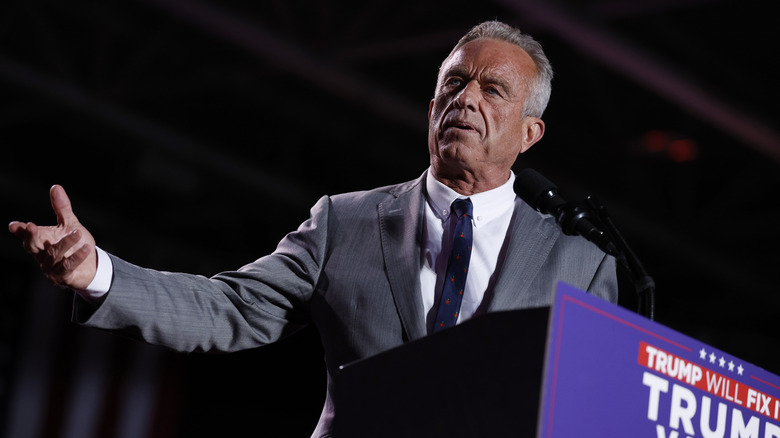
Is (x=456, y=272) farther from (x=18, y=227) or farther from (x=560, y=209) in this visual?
(x=18, y=227)

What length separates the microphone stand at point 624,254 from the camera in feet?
4.80

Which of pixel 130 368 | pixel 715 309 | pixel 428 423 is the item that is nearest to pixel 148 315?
pixel 428 423

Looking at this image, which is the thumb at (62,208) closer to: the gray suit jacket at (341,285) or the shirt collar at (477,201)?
the gray suit jacket at (341,285)

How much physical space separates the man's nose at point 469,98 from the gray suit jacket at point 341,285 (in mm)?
181

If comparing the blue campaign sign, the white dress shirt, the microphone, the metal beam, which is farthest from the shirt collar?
the metal beam

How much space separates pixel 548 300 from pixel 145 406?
6.22 metres

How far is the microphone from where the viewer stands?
5.07 ft

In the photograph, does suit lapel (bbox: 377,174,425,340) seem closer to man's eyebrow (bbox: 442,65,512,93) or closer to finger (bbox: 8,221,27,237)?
man's eyebrow (bbox: 442,65,512,93)

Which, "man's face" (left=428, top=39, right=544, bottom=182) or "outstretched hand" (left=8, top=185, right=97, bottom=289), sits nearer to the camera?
"outstretched hand" (left=8, top=185, right=97, bottom=289)

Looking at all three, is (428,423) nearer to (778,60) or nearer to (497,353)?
(497,353)

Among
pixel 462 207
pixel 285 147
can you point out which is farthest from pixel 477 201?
pixel 285 147

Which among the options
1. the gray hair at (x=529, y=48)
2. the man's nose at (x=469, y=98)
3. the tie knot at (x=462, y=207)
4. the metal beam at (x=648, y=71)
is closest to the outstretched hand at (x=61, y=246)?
the tie knot at (x=462, y=207)

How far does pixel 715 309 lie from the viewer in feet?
27.9

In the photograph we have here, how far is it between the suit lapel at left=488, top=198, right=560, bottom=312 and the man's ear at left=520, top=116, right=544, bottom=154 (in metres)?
0.23
